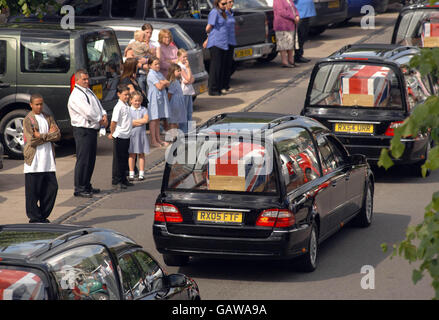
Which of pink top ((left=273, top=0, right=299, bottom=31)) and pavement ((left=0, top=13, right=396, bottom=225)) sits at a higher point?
pink top ((left=273, top=0, right=299, bottom=31))

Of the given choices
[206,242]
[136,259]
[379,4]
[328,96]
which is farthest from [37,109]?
[379,4]

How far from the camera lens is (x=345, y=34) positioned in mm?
30281

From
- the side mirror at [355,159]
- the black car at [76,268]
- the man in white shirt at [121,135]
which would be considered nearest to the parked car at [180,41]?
the man in white shirt at [121,135]

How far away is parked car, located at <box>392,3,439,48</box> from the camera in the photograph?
20344mm

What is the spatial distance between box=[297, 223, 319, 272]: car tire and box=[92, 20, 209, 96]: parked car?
376 inches

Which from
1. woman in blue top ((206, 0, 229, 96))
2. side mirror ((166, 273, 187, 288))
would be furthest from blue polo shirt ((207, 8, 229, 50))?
side mirror ((166, 273, 187, 288))

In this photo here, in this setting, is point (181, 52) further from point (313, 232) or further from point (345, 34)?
point (345, 34)

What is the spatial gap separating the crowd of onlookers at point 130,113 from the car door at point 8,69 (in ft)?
5.25

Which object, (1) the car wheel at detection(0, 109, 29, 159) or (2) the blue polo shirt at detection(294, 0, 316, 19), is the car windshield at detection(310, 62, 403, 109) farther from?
(2) the blue polo shirt at detection(294, 0, 316, 19)

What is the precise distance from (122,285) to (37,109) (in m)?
6.15

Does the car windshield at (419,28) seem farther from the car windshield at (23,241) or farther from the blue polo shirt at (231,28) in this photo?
the car windshield at (23,241)

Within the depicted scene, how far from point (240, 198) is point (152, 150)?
7.69 meters

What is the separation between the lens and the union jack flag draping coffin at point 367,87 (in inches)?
592

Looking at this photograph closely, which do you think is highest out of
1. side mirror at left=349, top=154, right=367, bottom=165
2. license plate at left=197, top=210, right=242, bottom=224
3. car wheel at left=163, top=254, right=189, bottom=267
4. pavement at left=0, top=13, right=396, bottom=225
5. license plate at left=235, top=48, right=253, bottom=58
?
side mirror at left=349, top=154, right=367, bottom=165
